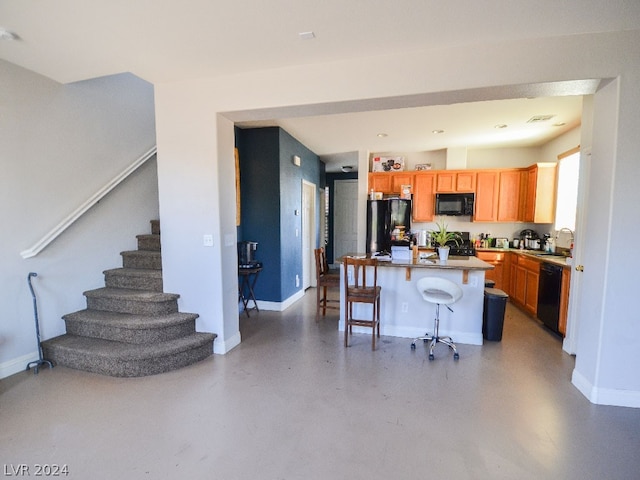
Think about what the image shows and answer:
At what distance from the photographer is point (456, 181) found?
5473 mm

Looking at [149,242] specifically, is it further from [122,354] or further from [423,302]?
[423,302]

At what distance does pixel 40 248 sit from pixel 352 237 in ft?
20.7

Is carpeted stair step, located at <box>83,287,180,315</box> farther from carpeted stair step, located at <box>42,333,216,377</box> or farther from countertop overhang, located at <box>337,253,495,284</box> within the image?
countertop overhang, located at <box>337,253,495,284</box>

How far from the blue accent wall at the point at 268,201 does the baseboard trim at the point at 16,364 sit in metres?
2.51

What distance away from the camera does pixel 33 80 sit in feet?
8.95

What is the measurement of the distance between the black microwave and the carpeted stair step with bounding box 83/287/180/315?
4.66 m

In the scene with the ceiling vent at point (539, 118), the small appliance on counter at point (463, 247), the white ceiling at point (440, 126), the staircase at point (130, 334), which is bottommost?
the staircase at point (130, 334)

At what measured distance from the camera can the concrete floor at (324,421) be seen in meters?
1.67

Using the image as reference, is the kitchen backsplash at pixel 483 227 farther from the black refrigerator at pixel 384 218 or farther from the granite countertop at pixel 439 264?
the granite countertop at pixel 439 264

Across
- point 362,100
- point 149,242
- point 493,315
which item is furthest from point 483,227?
point 149,242

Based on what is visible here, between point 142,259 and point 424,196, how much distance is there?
476cm

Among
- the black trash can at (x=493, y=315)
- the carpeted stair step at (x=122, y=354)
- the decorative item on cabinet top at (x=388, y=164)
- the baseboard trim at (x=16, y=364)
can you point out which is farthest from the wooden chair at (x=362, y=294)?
the decorative item on cabinet top at (x=388, y=164)

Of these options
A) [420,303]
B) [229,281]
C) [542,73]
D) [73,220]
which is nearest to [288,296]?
[229,281]

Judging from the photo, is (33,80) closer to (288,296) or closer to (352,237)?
(288,296)
